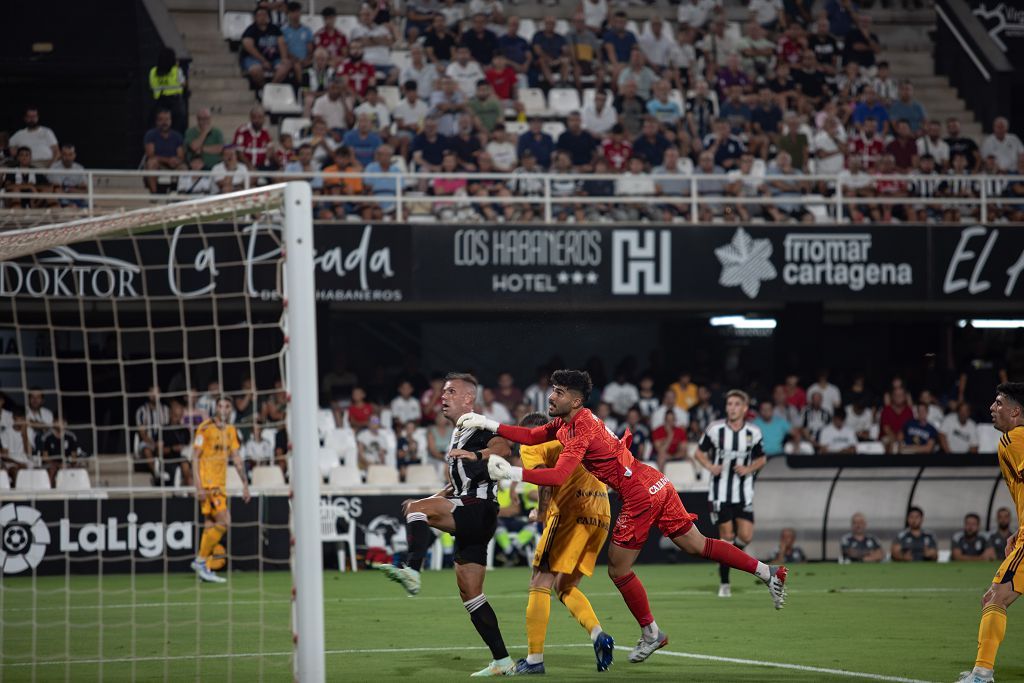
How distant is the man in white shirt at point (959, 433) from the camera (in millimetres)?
21250

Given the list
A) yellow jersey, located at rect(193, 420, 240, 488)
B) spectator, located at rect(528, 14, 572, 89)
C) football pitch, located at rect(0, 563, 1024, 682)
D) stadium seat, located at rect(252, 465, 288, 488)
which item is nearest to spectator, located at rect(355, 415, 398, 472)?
stadium seat, located at rect(252, 465, 288, 488)

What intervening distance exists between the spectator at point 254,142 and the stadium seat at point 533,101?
4688 mm

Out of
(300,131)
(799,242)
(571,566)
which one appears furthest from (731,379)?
(571,566)

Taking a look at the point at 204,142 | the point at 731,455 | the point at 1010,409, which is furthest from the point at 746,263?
the point at 1010,409

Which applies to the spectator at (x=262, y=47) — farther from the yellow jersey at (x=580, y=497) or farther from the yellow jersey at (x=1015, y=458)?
the yellow jersey at (x=1015, y=458)

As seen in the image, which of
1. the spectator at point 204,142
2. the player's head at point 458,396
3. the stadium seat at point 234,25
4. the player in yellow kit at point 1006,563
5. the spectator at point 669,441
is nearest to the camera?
the player in yellow kit at point 1006,563

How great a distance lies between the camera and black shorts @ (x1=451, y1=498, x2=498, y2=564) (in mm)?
9023

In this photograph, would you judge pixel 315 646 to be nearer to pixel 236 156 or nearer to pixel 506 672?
pixel 506 672

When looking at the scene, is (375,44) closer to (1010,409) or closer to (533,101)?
(533,101)

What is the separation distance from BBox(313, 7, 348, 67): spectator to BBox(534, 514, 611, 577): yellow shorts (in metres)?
14.5

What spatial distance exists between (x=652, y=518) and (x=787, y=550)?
1016 centimetres

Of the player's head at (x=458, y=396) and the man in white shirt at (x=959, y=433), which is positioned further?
the man in white shirt at (x=959, y=433)

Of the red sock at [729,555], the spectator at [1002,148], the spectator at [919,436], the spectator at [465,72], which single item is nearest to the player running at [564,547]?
the red sock at [729,555]

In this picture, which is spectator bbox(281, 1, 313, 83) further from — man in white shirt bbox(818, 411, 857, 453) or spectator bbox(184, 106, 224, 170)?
man in white shirt bbox(818, 411, 857, 453)
